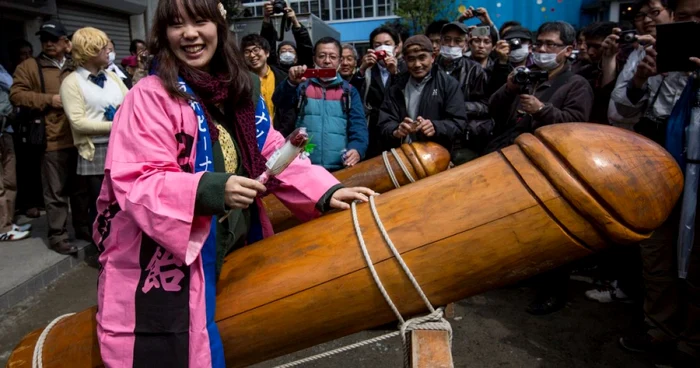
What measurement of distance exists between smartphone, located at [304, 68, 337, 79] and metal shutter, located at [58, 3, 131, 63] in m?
6.55

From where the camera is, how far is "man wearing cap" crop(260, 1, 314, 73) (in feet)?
14.4

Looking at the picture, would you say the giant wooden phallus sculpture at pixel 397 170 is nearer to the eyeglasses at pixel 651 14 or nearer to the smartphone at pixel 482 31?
the eyeglasses at pixel 651 14

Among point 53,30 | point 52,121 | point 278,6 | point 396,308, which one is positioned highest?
point 278,6

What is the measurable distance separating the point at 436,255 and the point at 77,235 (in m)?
4.41

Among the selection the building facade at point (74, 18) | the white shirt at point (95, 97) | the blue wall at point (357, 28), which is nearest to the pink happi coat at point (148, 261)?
the white shirt at point (95, 97)

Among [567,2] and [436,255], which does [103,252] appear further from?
[567,2]

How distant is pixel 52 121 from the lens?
14.1ft

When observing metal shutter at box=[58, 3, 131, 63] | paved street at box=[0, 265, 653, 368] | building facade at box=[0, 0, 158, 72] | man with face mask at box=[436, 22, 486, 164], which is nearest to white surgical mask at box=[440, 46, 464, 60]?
man with face mask at box=[436, 22, 486, 164]

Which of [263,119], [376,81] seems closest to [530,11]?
[376,81]

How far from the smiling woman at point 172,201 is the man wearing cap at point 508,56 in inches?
108

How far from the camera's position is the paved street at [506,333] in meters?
2.84

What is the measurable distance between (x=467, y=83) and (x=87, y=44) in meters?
3.05

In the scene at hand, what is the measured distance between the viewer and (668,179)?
1343mm

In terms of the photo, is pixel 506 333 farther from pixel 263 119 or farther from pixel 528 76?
pixel 263 119
